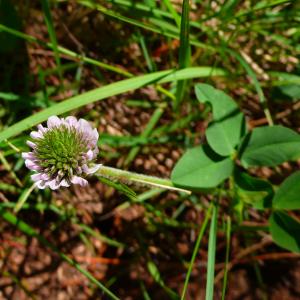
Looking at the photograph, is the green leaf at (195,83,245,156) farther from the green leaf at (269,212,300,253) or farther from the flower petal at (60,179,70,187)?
the flower petal at (60,179,70,187)

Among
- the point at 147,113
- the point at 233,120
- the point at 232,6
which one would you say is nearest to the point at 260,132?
the point at 233,120

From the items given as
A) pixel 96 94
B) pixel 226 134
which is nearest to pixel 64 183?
pixel 96 94

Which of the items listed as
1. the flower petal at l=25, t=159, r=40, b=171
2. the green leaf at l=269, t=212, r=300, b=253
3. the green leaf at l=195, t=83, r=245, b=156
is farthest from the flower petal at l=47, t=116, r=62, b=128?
the green leaf at l=269, t=212, r=300, b=253

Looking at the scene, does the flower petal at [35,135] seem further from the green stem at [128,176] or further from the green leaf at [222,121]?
the green leaf at [222,121]

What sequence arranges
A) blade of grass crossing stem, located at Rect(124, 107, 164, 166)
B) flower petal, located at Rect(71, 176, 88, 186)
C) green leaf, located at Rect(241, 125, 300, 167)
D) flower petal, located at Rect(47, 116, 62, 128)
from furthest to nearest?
1. blade of grass crossing stem, located at Rect(124, 107, 164, 166)
2. green leaf, located at Rect(241, 125, 300, 167)
3. flower petal, located at Rect(47, 116, 62, 128)
4. flower petal, located at Rect(71, 176, 88, 186)

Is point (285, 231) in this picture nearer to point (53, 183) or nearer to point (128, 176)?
point (128, 176)

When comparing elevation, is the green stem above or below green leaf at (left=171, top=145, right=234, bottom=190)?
above
